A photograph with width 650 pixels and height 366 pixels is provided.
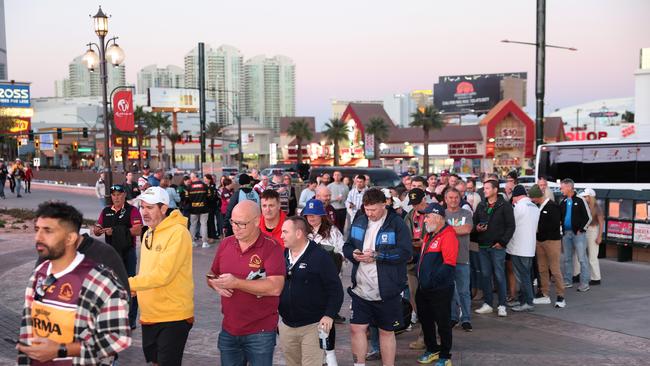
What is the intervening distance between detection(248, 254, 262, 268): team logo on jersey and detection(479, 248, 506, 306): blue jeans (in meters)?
5.54

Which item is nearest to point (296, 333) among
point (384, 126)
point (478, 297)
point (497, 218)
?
point (497, 218)

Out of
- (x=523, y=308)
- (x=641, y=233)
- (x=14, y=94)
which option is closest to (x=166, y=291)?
(x=523, y=308)

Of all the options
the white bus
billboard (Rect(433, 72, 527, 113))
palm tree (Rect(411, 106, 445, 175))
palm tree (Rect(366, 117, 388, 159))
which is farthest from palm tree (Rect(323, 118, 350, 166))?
the white bus

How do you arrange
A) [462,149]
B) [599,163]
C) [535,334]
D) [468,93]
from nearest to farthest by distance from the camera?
[535,334]
[599,163]
[462,149]
[468,93]

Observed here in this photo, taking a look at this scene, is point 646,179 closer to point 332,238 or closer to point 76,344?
Result: point 332,238

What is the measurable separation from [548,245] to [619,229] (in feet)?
16.8

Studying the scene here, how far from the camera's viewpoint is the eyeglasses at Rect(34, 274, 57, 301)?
3426 mm

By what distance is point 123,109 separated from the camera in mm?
20016

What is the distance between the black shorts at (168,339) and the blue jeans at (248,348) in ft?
1.09

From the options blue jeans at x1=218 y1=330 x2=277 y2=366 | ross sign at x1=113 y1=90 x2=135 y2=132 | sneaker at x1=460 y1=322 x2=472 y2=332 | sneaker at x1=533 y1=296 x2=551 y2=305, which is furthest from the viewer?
ross sign at x1=113 y1=90 x2=135 y2=132

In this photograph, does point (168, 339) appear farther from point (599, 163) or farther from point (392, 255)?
point (599, 163)

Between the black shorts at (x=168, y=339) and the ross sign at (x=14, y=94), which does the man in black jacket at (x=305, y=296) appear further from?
the ross sign at (x=14, y=94)

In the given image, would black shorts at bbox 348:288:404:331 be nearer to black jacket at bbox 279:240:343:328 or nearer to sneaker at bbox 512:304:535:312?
black jacket at bbox 279:240:343:328

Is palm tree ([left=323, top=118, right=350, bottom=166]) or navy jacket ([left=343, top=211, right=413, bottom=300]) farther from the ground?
palm tree ([left=323, top=118, right=350, bottom=166])
